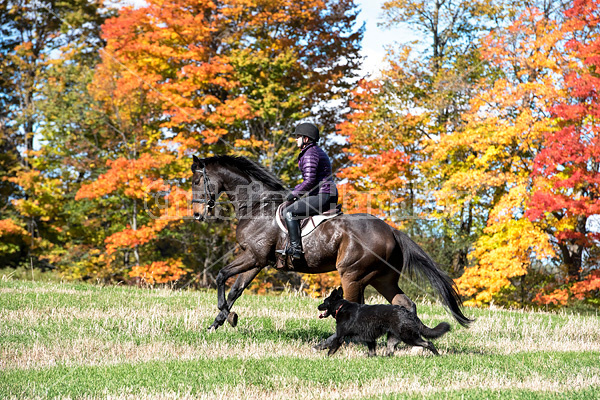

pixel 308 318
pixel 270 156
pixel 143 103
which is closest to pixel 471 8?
pixel 270 156

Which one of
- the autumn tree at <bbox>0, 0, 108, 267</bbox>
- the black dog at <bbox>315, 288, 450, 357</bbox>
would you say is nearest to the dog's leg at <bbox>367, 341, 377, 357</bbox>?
the black dog at <bbox>315, 288, 450, 357</bbox>

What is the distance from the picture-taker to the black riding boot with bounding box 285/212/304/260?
342 inches

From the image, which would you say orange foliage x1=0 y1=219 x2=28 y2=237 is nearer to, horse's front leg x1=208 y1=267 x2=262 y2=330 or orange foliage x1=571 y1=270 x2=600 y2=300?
horse's front leg x1=208 y1=267 x2=262 y2=330

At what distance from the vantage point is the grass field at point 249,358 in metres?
5.88

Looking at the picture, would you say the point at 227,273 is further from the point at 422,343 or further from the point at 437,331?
the point at 437,331

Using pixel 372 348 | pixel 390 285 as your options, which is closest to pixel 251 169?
pixel 390 285

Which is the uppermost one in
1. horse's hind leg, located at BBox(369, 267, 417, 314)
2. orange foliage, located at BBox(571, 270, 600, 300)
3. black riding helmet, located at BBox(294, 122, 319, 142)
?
black riding helmet, located at BBox(294, 122, 319, 142)

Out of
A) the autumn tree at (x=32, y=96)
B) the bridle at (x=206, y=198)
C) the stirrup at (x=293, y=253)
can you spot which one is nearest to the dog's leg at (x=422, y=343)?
the stirrup at (x=293, y=253)

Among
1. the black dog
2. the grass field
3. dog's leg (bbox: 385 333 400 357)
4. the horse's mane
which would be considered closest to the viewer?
the grass field

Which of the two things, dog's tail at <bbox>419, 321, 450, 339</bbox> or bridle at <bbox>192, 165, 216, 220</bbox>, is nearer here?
dog's tail at <bbox>419, 321, 450, 339</bbox>

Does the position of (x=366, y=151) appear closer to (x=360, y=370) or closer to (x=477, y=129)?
(x=477, y=129)

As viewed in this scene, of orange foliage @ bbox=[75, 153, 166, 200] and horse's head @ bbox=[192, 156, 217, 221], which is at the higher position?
orange foliage @ bbox=[75, 153, 166, 200]

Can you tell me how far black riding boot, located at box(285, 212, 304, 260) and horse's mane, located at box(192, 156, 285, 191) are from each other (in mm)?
851

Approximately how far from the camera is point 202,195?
9.39 metres
